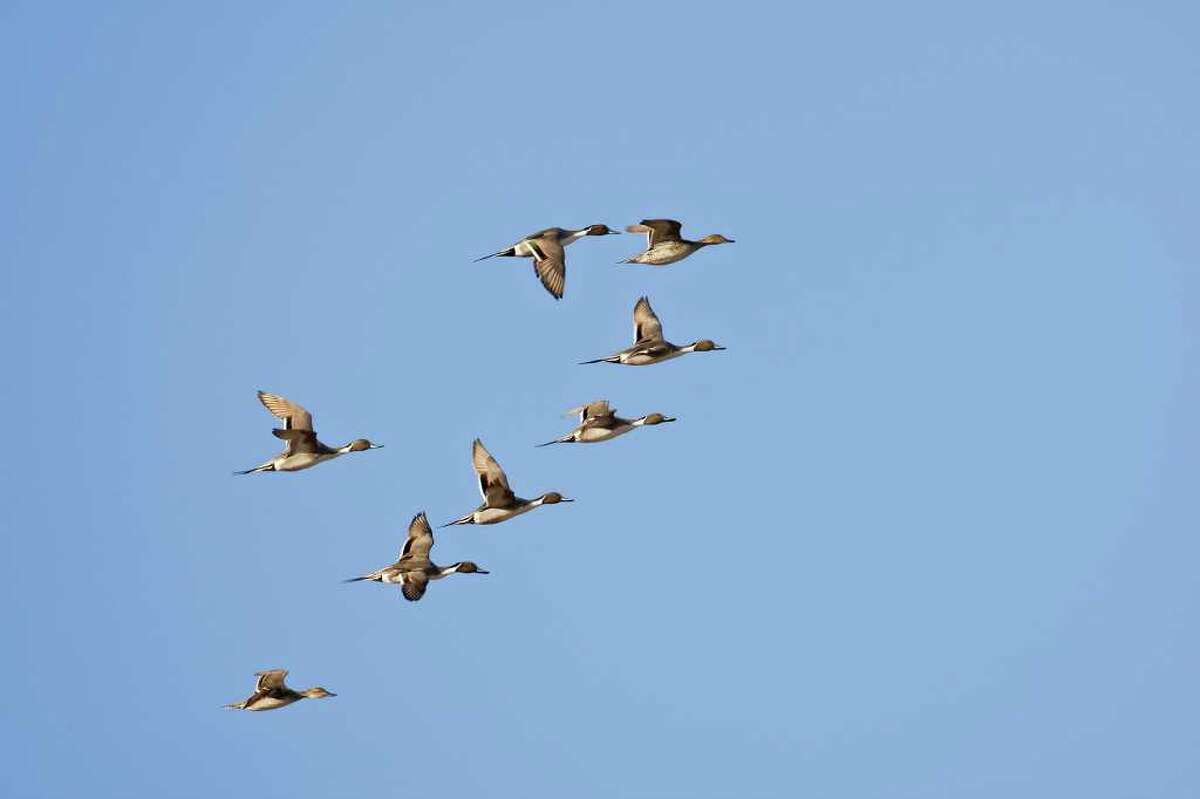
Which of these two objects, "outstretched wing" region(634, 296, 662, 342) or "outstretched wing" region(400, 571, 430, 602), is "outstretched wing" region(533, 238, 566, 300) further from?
"outstretched wing" region(400, 571, 430, 602)

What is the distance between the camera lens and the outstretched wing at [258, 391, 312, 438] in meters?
46.2

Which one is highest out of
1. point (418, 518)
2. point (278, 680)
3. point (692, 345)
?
point (692, 345)

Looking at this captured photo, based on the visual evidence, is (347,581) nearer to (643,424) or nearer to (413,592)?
(413,592)

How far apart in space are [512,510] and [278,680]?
631 centimetres

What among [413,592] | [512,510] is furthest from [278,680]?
[512,510]

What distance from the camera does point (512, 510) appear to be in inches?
1715

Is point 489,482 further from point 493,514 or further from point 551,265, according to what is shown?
point 551,265

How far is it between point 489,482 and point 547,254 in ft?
14.9

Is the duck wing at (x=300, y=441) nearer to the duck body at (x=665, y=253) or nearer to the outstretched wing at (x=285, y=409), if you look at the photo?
the outstretched wing at (x=285, y=409)

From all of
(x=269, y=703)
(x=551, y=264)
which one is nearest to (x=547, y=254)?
(x=551, y=264)

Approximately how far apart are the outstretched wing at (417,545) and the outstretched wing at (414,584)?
184 mm

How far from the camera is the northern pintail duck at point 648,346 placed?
46469mm

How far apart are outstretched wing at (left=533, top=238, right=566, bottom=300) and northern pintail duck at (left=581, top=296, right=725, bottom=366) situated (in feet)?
10.8

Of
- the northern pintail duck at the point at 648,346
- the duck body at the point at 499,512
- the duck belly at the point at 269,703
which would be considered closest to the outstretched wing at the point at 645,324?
the northern pintail duck at the point at 648,346
